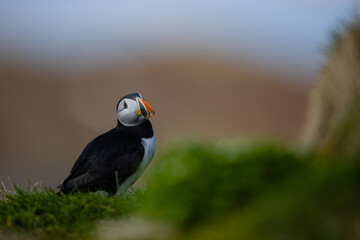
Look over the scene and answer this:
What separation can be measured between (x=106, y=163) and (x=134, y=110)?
0.86 metres

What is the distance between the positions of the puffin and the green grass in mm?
3034

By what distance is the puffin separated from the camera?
609 centimetres

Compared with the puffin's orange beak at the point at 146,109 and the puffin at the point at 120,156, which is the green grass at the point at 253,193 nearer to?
the puffin at the point at 120,156

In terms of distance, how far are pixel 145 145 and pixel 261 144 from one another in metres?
3.36

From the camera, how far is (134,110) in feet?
21.5

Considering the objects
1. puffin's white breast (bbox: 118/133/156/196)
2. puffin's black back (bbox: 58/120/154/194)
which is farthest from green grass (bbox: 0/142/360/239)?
puffin's white breast (bbox: 118/133/156/196)

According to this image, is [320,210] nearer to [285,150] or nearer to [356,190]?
[356,190]

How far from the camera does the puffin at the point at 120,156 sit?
609 cm

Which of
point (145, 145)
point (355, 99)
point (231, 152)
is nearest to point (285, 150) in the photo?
point (231, 152)

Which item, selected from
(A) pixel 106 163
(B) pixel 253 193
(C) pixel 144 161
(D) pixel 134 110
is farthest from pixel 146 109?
(B) pixel 253 193

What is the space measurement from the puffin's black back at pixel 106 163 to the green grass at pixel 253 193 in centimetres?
302

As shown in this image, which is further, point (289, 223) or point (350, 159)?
point (350, 159)

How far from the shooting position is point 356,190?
256cm

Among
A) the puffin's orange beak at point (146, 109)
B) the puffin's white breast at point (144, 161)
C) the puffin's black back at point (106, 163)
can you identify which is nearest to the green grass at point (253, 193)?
the puffin's black back at point (106, 163)
